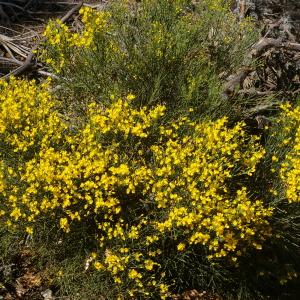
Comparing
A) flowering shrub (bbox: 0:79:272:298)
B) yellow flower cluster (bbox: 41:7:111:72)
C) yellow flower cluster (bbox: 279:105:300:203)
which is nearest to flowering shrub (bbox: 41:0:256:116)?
yellow flower cluster (bbox: 41:7:111:72)

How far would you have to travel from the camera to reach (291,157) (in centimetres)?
322

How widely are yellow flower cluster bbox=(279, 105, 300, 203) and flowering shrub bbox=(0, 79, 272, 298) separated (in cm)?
21

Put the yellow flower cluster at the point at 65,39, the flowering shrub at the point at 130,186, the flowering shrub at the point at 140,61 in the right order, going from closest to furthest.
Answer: the flowering shrub at the point at 130,186 → the yellow flower cluster at the point at 65,39 → the flowering shrub at the point at 140,61

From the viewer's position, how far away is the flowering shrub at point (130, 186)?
298cm

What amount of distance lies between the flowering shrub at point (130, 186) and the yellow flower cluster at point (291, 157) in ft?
0.70

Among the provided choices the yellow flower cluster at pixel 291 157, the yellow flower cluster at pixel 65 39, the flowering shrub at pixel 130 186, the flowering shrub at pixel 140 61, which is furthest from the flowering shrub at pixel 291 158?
the yellow flower cluster at pixel 65 39

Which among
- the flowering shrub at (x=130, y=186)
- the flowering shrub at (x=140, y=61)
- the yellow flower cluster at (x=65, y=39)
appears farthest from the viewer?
the flowering shrub at (x=140, y=61)

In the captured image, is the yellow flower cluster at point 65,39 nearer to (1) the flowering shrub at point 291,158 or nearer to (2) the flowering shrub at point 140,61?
(2) the flowering shrub at point 140,61

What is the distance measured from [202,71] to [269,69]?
118cm

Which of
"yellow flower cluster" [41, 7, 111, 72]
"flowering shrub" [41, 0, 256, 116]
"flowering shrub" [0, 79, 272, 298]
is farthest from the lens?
"flowering shrub" [41, 0, 256, 116]

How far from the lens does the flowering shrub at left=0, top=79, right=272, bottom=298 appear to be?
2.98 metres

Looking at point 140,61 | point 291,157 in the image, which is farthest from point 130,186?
point 140,61

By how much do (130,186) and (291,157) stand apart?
1146 mm

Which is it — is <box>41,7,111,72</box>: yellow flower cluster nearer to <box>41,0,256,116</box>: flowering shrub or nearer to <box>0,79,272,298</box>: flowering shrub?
<box>41,0,256,116</box>: flowering shrub
